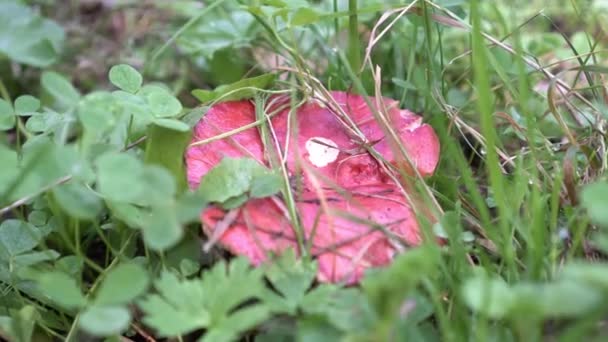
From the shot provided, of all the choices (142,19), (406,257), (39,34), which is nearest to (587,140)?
(406,257)

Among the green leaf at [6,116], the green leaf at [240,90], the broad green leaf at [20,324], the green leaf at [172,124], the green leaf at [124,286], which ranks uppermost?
the green leaf at [172,124]

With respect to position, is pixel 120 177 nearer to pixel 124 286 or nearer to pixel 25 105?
pixel 124 286

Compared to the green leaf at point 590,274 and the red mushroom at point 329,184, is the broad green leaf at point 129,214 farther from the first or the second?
the green leaf at point 590,274

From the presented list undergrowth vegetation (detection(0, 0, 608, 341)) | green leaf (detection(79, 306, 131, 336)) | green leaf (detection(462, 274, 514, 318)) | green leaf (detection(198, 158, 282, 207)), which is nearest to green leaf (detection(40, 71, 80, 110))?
undergrowth vegetation (detection(0, 0, 608, 341))

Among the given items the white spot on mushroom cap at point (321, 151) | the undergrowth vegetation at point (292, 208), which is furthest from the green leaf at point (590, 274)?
the white spot on mushroom cap at point (321, 151)

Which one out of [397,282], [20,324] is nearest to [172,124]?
[20,324]
